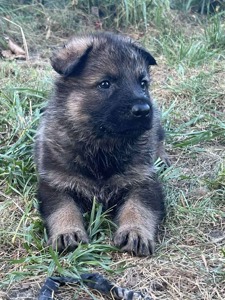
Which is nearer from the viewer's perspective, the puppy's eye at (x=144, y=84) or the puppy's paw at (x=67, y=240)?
the puppy's paw at (x=67, y=240)

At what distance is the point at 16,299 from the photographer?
350cm

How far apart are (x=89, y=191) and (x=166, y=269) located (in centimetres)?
87

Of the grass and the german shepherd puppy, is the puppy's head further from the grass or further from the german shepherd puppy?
the grass

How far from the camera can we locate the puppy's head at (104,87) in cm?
415

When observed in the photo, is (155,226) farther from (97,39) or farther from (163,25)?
(163,25)

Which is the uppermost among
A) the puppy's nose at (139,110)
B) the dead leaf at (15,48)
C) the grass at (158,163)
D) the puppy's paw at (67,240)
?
the puppy's nose at (139,110)

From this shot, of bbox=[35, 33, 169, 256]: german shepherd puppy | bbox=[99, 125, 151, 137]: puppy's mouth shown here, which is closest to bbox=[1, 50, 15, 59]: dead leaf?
bbox=[35, 33, 169, 256]: german shepherd puppy

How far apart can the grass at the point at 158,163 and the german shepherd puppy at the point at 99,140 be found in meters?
0.15

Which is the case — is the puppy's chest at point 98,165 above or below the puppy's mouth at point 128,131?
below

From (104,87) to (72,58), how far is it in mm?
291

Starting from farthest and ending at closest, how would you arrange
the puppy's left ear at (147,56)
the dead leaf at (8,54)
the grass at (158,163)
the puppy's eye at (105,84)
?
the dead leaf at (8,54)
the puppy's left ear at (147,56)
the puppy's eye at (105,84)
the grass at (158,163)

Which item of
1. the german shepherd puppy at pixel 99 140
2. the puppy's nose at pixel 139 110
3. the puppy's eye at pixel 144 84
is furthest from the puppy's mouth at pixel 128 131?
the puppy's eye at pixel 144 84

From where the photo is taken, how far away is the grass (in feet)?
12.2

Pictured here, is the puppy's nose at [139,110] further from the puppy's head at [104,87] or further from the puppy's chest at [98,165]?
the puppy's chest at [98,165]
